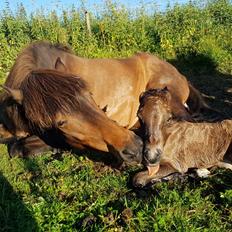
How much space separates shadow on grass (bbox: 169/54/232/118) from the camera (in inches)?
300

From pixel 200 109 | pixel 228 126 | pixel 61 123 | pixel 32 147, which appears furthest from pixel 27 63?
pixel 200 109

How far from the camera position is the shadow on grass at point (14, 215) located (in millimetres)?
3656

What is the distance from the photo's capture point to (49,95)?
4.53 m

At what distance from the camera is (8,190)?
179 inches

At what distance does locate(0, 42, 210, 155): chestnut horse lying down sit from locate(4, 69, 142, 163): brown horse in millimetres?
473

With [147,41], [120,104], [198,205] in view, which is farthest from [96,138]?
[147,41]

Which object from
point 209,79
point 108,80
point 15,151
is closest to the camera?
point 15,151

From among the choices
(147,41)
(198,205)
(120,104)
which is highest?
(198,205)

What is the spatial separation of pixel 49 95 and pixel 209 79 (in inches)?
213

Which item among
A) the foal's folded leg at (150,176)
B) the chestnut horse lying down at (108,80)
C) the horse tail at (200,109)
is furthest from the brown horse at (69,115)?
the horse tail at (200,109)

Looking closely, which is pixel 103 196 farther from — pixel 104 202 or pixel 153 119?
pixel 153 119

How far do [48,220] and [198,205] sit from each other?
4.02ft

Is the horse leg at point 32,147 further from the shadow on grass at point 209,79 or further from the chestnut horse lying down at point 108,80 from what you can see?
the shadow on grass at point 209,79

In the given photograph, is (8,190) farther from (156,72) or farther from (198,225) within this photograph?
(156,72)
